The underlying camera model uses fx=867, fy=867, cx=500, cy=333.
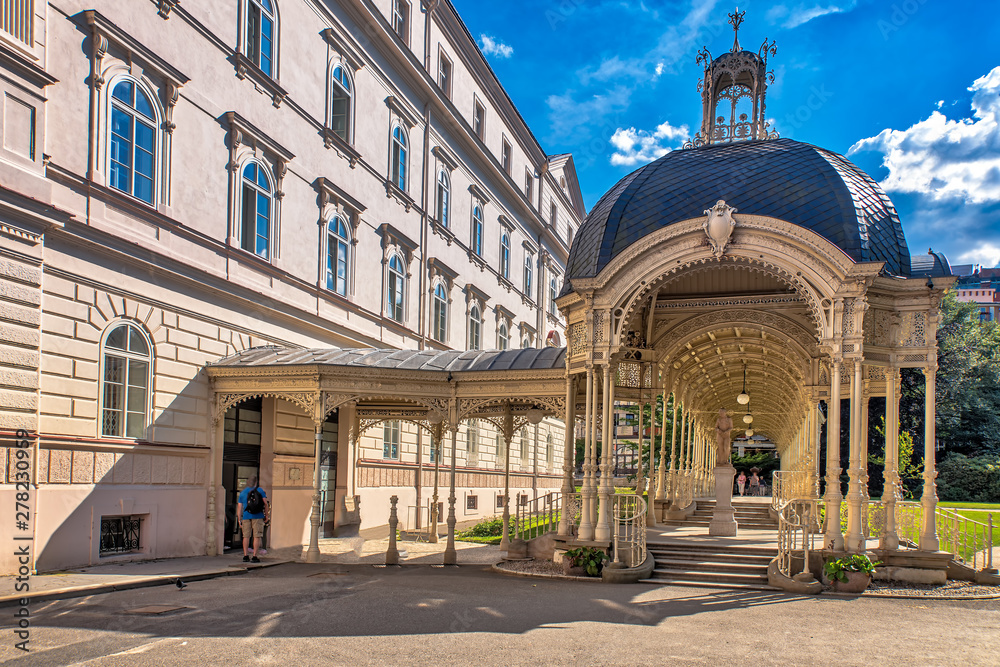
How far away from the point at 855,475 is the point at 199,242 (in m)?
12.5

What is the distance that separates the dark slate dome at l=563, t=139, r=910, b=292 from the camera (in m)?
13.9

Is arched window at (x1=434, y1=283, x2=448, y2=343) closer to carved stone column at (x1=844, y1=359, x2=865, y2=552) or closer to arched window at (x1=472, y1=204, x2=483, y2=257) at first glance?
arched window at (x1=472, y1=204, x2=483, y2=257)

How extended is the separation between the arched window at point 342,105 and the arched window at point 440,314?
7.58 meters

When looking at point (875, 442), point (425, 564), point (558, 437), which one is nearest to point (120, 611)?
point (425, 564)

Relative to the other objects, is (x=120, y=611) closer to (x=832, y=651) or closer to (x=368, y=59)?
(x=832, y=651)

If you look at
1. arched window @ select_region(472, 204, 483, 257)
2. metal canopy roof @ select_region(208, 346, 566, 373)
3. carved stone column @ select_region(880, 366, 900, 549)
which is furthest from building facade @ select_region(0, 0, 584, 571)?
carved stone column @ select_region(880, 366, 900, 549)

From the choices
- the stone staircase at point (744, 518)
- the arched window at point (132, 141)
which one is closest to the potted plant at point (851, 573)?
the stone staircase at point (744, 518)

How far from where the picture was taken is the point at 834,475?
13039mm

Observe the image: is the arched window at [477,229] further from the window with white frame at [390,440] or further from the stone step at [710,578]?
the stone step at [710,578]

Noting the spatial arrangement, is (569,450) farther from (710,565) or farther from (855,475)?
(855,475)

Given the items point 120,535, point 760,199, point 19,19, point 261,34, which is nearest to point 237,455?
point 120,535

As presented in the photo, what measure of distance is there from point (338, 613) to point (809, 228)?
8.95 m

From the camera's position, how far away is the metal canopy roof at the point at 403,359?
55.1ft

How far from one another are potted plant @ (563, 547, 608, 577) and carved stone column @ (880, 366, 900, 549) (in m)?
4.25
